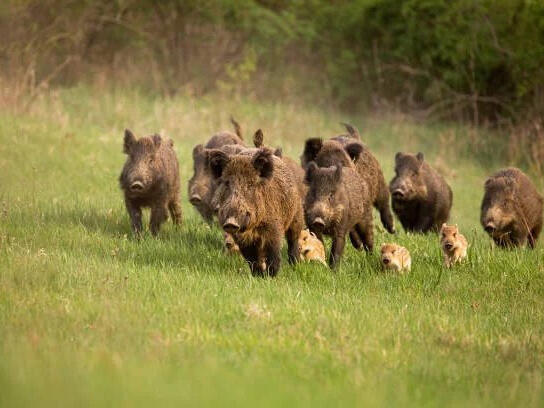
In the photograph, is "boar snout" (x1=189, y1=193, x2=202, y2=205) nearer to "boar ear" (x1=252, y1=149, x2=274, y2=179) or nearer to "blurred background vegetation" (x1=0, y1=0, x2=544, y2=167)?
"boar ear" (x1=252, y1=149, x2=274, y2=179)

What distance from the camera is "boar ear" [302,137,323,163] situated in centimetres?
1137

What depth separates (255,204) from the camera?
8656 mm

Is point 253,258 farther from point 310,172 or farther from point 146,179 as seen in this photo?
point 146,179

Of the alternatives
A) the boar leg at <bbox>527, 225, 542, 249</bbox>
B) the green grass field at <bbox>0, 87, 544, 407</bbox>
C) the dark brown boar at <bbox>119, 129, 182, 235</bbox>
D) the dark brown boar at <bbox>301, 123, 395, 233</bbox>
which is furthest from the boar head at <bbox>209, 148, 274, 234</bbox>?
the boar leg at <bbox>527, 225, 542, 249</bbox>

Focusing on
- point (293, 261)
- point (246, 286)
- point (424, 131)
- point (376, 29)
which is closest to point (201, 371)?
point (246, 286)

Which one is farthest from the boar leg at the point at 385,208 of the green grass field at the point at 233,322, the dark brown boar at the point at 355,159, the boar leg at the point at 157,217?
the boar leg at the point at 157,217

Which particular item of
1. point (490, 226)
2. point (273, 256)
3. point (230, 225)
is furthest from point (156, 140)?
point (490, 226)

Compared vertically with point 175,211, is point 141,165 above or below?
above

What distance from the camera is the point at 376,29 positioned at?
31.3 meters

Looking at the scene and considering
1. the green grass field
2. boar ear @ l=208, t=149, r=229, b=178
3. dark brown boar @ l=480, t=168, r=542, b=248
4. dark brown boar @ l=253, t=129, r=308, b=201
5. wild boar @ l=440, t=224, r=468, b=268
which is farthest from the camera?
dark brown boar @ l=480, t=168, r=542, b=248

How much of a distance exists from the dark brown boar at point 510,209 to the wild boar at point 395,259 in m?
3.10

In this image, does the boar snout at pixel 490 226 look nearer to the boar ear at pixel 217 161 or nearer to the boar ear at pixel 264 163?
the boar ear at pixel 264 163

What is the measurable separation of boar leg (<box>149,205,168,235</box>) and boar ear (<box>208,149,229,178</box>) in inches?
110

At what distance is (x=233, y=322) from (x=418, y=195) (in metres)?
7.30
